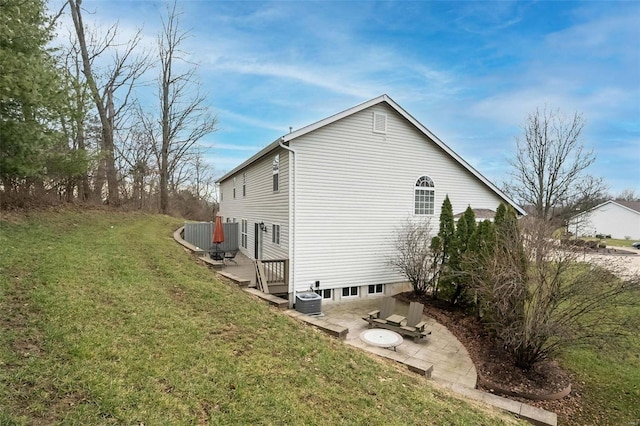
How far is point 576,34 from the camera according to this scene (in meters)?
11.2

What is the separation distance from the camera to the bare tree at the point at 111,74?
18844 mm

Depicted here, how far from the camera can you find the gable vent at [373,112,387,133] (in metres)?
11.8

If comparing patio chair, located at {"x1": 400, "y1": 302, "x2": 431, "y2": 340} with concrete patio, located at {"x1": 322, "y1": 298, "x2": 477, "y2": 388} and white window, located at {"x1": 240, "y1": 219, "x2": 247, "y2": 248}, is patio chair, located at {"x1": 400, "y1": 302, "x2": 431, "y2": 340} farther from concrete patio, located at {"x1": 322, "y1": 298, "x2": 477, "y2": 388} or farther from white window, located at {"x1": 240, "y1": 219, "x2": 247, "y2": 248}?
white window, located at {"x1": 240, "y1": 219, "x2": 247, "y2": 248}

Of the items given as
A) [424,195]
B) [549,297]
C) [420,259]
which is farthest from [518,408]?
[424,195]

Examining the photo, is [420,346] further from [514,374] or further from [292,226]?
[292,226]

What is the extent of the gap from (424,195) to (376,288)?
4.30 m

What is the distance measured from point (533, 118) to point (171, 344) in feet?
89.1

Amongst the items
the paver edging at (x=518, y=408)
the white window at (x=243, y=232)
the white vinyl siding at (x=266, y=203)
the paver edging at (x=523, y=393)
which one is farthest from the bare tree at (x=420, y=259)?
the white window at (x=243, y=232)

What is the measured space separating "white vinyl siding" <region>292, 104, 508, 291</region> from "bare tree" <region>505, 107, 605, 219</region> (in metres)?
14.5

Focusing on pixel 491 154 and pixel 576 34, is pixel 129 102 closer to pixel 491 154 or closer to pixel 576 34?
pixel 576 34

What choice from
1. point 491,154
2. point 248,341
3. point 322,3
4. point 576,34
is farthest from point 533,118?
point 248,341

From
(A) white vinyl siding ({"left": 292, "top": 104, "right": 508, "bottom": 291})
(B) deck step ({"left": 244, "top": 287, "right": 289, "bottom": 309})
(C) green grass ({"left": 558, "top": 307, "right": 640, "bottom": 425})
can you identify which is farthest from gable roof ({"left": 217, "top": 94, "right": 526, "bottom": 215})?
(C) green grass ({"left": 558, "top": 307, "right": 640, "bottom": 425})

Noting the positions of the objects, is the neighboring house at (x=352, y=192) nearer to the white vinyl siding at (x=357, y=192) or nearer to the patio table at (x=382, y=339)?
the white vinyl siding at (x=357, y=192)

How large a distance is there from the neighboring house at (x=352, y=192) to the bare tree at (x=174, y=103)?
1607 centimetres
